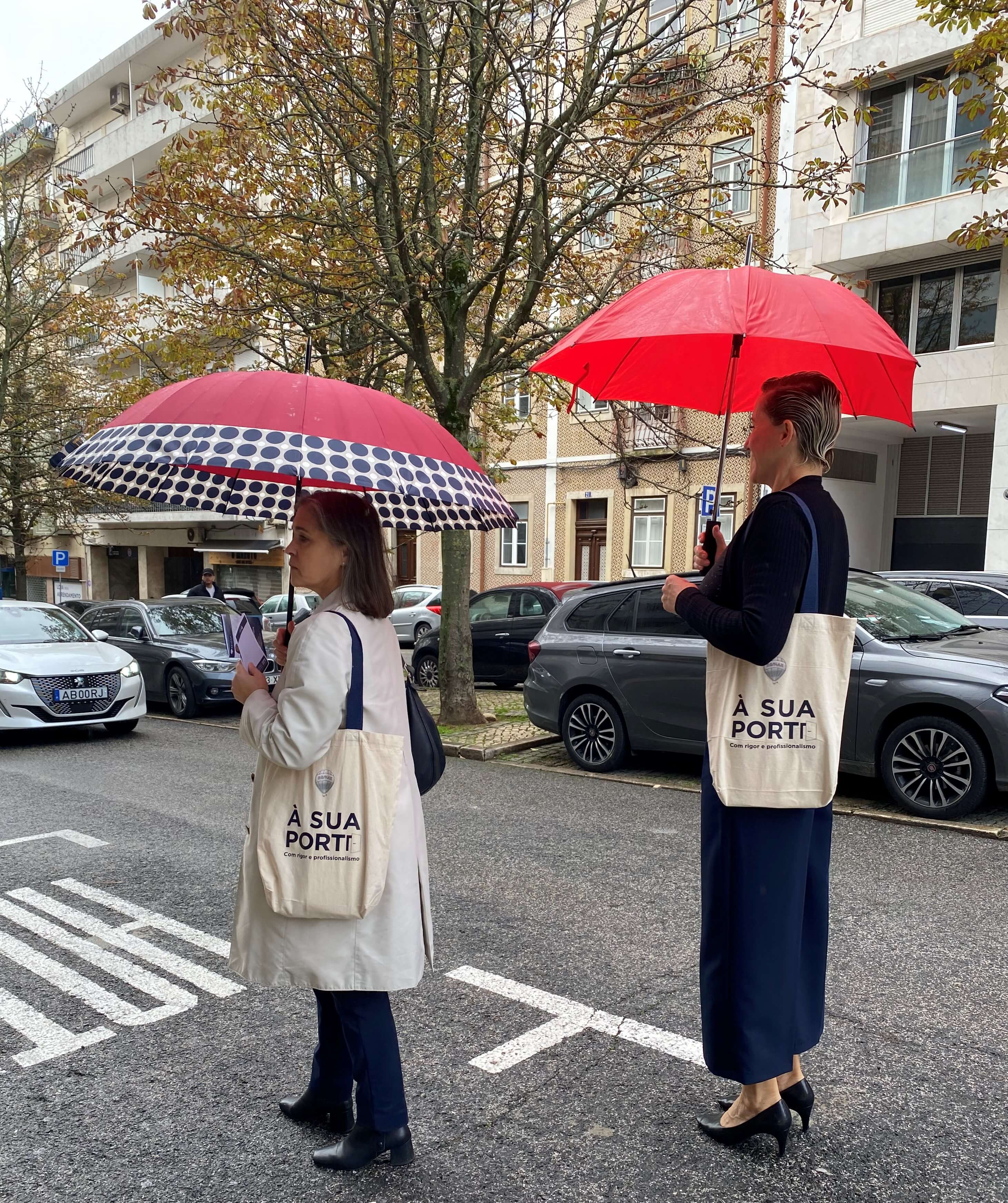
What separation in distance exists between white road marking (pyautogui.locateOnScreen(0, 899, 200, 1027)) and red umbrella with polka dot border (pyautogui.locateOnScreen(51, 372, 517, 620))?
2.08 meters

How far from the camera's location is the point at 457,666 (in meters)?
11.0

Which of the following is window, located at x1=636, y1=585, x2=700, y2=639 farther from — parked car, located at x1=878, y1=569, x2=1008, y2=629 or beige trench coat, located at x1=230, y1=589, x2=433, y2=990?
beige trench coat, located at x1=230, y1=589, x2=433, y2=990

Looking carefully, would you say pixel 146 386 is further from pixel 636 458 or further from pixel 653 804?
pixel 636 458

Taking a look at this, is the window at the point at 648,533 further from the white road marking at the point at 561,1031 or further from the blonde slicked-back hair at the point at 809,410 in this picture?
the blonde slicked-back hair at the point at 809,410

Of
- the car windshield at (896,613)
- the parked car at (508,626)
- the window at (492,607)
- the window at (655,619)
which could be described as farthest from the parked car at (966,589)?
the window at (492,607)

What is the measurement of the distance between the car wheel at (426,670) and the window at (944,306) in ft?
32.9

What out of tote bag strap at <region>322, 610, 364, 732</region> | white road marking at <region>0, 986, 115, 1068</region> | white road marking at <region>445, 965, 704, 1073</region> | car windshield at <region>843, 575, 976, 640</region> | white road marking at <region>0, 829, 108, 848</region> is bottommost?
white road marking at <region>0, 829, 108, 848</region>

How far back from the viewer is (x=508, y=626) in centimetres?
1418

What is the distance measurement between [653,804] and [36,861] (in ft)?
13.6

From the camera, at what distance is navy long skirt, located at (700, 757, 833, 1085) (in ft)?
8.51

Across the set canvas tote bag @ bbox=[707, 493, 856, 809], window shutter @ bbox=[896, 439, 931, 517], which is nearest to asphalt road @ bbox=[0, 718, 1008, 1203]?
canvas tote bag @ bbox=[707, 493, 856, 809]

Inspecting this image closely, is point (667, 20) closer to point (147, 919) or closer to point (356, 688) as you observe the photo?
point (147, 919)

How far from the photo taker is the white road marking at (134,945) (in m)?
3.99

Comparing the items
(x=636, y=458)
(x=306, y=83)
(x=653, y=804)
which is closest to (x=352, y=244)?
(x=306, y=83)
